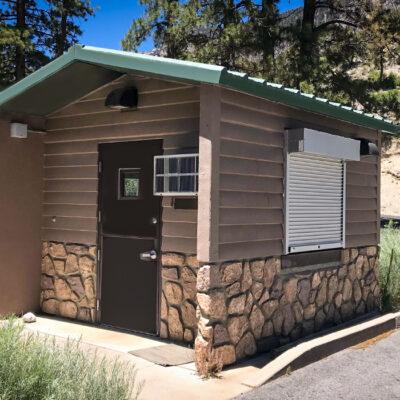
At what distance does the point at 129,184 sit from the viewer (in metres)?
7.16

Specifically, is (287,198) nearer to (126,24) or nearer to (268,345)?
(268,345)

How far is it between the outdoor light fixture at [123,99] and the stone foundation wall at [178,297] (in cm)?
179

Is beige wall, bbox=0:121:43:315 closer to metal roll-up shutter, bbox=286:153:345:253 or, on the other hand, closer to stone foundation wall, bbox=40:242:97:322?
stone foundation wall, bbox=40:242:97:322

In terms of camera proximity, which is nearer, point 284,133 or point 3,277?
point 284,133

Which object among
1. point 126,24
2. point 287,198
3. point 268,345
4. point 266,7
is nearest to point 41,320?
point 268,345

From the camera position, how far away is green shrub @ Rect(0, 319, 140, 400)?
353 centimetres

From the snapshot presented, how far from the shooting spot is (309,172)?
7133 mm

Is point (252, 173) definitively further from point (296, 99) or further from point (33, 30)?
point (33, 30)

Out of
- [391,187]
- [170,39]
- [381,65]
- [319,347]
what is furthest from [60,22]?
[391,187]

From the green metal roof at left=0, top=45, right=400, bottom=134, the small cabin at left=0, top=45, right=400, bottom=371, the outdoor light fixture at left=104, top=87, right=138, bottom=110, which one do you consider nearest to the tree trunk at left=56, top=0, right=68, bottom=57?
the small cabin at left=0, top=45, right=400, bottom=371

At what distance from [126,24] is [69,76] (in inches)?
571

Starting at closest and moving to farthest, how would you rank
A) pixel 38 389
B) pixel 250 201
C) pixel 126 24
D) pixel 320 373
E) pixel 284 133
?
pixel 38 389 < pixel 320 373 < pixel 250 201 < pixel 284 133 < pixel 126 24

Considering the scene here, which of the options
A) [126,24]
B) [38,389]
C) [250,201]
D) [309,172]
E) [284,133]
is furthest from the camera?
[126,24]

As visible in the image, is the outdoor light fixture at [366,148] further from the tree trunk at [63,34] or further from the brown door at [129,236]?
the tree trunk at [63,34]
